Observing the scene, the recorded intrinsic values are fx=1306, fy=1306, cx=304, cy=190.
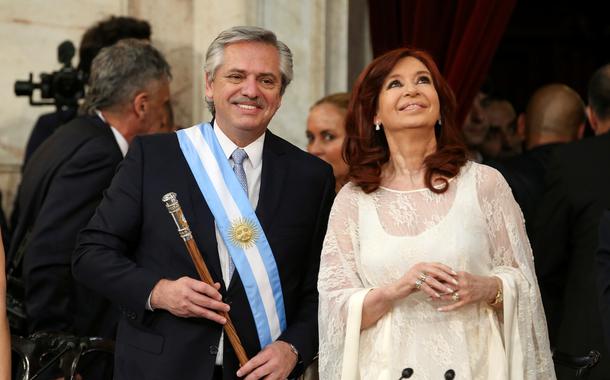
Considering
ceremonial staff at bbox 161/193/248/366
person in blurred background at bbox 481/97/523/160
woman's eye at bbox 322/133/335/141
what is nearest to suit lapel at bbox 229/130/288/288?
ceremonial staff at bbox 161/193/248/366

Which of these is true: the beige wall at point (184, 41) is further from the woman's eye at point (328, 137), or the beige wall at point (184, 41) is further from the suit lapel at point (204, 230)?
the suit lapel at point (204, 230)

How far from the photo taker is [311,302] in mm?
4023

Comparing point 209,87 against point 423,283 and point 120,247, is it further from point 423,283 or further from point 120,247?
point 423,283

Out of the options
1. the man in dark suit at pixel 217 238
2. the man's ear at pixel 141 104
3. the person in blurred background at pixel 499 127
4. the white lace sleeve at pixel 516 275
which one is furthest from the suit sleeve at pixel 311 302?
the person in blurred background at pixel 499 127

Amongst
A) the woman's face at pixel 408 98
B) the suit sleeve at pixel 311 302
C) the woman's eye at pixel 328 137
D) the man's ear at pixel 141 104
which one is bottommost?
the suit sleeve at pixel 311 302

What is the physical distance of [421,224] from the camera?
12.5 feet

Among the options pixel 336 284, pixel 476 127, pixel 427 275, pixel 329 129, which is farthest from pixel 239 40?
pixel 476 127

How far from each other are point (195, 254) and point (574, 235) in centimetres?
155

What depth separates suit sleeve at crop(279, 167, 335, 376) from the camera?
3.89 metres

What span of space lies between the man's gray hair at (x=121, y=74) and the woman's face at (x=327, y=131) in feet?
2.11

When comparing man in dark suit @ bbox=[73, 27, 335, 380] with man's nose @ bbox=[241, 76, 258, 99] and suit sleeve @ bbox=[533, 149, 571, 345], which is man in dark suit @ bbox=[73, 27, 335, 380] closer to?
man's nose @ bbox=[241, 76, 258, 99]

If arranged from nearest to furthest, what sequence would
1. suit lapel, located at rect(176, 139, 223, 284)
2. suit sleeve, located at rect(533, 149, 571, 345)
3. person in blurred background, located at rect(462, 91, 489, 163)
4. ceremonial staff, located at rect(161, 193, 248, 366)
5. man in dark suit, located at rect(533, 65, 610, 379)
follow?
ceremonial staff, located at rect(161, 193, 248, 366), suit lapel, located at rect(176, 139, 223, 284), man in dark suit, located at rect(533, 65, 610, 379), suit sleeve, located at rect(533, 149, 571, 345), person in blurred background, located at rect(462, 91, 489, 163)

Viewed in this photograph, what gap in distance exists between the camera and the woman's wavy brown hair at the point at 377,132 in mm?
3937

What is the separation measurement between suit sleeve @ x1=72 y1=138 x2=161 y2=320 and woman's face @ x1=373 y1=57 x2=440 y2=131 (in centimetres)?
Result: 77
